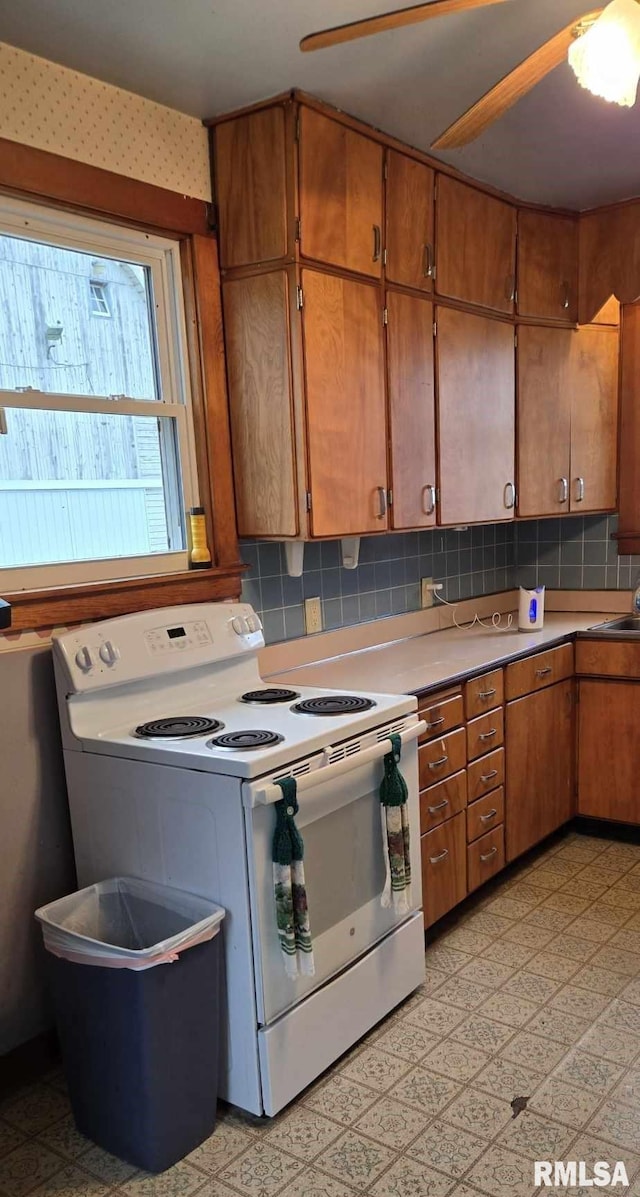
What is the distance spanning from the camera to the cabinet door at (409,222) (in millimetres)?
2725

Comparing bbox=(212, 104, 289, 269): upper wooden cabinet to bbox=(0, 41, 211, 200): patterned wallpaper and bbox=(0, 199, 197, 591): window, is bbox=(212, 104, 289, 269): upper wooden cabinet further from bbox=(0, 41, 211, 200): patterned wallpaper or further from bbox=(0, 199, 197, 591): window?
bbox=(0, 199, 197, 591): window

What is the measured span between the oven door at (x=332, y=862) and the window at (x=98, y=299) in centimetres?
139

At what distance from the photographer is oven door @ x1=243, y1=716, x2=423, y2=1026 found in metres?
1.84

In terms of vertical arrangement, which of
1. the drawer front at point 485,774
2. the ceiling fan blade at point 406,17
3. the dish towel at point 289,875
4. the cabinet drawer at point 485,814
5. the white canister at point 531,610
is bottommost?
the cabinet drawer at point 485,814

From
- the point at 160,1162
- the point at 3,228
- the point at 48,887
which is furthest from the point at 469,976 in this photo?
the point at 3,228

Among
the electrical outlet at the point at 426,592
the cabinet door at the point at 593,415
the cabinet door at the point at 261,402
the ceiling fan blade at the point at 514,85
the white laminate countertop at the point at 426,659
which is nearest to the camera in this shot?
the ceiling fan blade at the point at 514,85

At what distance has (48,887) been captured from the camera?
7.30 feet

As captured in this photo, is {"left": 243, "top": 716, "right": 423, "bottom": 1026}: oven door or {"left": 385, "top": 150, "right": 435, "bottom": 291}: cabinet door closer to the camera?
{"left": 243, "top": 716, "right": 423, "bottom": 1026}: oven door

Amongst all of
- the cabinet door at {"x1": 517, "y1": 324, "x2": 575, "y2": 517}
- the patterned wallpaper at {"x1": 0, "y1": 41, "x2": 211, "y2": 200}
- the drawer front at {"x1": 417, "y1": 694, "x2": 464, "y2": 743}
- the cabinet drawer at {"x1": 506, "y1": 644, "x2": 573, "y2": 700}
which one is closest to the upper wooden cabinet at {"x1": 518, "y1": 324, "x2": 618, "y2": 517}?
the cabinet door at {"x1": 517, "y1": 324, "x2": 575, "y2": 517}

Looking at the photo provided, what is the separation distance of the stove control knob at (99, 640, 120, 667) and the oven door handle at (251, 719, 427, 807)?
0.60m

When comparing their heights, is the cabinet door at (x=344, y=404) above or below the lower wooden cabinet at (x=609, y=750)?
above

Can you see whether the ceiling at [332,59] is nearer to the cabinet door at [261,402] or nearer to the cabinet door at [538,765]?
the cabinet door at [261,402]

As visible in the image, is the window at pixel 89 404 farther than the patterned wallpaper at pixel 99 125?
Yes

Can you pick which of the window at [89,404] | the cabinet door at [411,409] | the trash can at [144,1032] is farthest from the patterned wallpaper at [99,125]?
the trash can at [144,1032]
